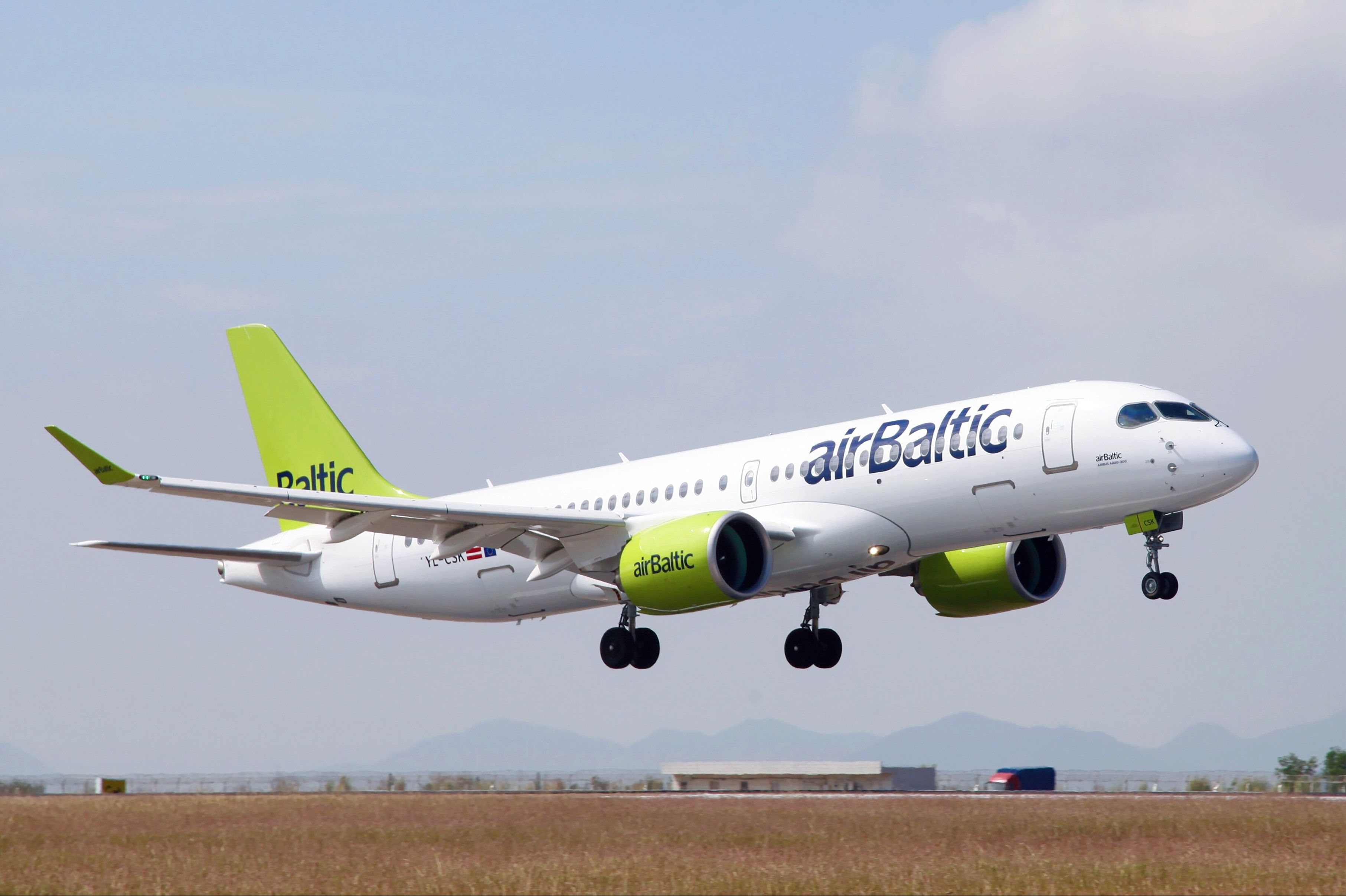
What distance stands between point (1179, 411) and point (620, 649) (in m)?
14.3

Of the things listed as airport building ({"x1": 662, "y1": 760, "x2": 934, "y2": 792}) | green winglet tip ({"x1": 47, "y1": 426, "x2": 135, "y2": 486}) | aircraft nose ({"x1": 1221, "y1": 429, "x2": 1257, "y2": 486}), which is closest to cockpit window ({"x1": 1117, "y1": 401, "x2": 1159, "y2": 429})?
aircraft nose ({"x1": 1221, "y1": 429, "x2": 1257, "y2": 486})

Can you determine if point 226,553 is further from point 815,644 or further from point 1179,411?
point 1179,411

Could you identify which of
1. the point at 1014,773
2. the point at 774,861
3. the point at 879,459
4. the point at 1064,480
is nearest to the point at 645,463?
the point at 879,459

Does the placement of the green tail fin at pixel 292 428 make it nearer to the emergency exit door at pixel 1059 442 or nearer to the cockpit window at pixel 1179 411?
the emergency exit door at pixel 1059 442

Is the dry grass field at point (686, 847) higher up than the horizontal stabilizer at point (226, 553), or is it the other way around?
the horizontal stabilizer at point (226, 553)

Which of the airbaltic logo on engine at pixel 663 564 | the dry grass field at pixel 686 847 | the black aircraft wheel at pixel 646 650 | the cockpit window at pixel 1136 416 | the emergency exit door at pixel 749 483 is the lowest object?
the dry grass field at pixel 686 847

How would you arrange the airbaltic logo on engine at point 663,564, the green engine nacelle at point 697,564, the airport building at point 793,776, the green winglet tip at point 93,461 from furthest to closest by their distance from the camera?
the airport building at point 793,776, the airbaltic logo on engine at point 663,564, the green engine nacelle at point 697,564, the green winglet tip at point 93,461

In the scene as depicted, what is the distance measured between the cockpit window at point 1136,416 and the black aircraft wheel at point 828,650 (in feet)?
37.9

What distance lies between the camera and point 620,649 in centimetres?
3759

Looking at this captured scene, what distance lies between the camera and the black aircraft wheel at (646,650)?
123 feet

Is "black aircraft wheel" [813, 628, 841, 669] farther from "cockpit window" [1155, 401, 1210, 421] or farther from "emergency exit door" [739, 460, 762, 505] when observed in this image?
"cockpit window" [1155, 401, 1210, 421]

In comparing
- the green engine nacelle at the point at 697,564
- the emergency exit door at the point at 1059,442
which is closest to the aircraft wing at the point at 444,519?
the green engine nacelle at the point at 697,564

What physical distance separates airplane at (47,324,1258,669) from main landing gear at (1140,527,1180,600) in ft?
0.14

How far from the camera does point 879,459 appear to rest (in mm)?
32344
